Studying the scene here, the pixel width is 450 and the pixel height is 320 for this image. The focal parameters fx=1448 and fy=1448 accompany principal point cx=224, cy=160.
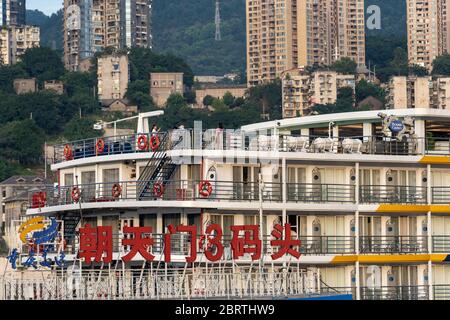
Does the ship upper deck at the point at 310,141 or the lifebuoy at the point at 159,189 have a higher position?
the ship upper deck at the point at 310,141

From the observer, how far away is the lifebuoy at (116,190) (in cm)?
5792

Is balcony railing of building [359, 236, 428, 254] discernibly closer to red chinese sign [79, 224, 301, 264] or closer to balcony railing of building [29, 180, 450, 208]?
balcony railing of building [29, 180, 450, 208]

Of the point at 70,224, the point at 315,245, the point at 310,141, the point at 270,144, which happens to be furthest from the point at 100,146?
the point at 315,245

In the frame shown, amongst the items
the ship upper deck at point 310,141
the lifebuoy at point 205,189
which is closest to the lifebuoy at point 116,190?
the ship upper deck at point 310,141

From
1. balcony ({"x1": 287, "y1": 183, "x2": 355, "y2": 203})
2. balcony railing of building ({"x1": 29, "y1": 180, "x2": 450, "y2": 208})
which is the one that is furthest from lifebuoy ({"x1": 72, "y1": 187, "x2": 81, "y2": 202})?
balcony ({"x1": 287, "y1": 183, "x2": 355, "y2": 203})

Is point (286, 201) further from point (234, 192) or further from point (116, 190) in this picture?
point (116, 190)

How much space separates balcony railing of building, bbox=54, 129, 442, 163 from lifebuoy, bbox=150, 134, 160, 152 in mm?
209

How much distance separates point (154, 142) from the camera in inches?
2287

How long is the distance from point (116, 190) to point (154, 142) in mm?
2455

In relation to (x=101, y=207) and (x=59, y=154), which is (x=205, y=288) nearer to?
(x=101, y=207)

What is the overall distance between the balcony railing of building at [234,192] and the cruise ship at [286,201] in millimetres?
54

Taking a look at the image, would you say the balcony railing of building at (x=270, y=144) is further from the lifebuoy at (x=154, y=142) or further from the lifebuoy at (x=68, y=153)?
the lifebuoy at (x=154, y=142)

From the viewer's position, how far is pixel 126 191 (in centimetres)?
5878
